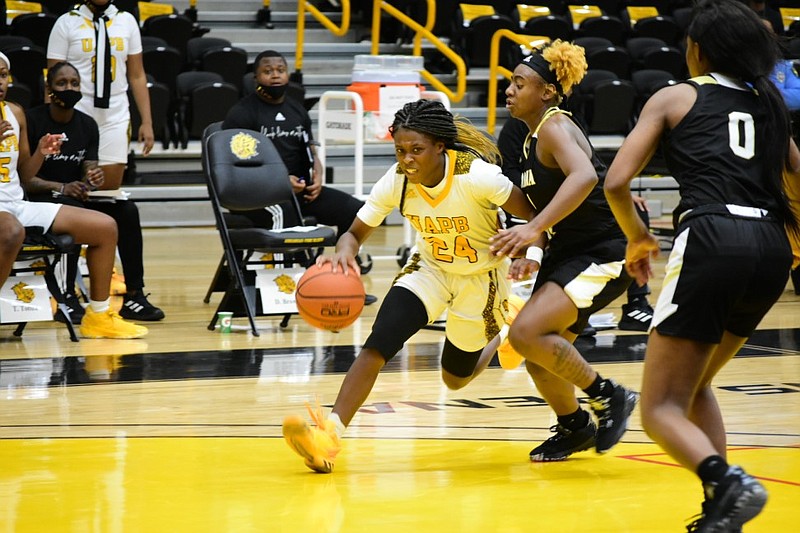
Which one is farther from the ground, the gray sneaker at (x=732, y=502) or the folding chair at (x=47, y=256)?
the gray sneaker at (x=732, y=502)

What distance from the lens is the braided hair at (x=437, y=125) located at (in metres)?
4.33

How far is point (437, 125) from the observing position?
435 cm

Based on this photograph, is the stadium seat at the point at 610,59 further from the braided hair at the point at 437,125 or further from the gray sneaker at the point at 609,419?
the gray sneaker at the point at 609,419

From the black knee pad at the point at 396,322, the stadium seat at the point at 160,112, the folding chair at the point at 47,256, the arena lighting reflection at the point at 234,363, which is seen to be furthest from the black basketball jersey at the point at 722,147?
the stadium seat at the point at 160,112

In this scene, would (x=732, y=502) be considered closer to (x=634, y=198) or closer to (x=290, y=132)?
(x=634, y=198)

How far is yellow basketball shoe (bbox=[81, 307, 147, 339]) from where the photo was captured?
7172 mm

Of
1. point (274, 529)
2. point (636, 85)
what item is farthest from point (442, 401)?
point (636, 85)

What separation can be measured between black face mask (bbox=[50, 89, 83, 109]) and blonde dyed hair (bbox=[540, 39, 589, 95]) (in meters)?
3.67

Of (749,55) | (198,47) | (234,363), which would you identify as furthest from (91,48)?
(749,55)

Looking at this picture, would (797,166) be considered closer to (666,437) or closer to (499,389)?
(666,437)

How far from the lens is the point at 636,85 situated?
1346cm

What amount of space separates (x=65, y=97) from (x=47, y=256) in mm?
940

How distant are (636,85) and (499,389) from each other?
830cm

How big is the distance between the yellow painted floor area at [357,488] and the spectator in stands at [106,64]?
373 cm
